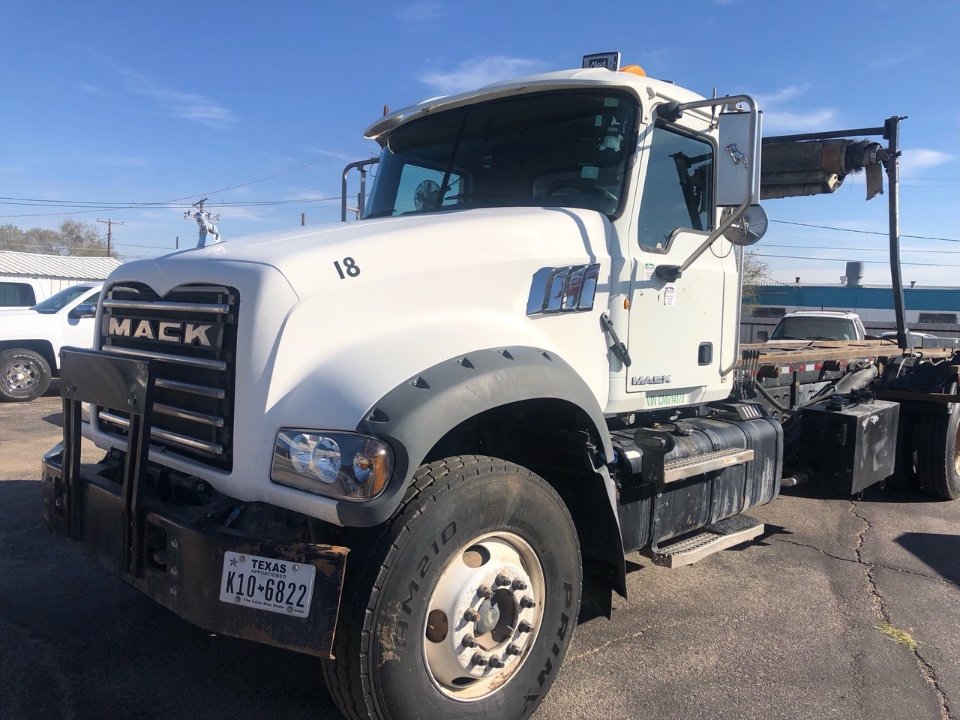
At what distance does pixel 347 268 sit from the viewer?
282 cm

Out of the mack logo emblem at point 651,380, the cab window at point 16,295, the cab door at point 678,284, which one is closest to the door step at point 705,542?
the cab door at point 678,284

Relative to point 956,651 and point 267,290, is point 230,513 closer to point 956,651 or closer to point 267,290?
point 267,290

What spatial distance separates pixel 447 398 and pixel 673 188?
2.20m

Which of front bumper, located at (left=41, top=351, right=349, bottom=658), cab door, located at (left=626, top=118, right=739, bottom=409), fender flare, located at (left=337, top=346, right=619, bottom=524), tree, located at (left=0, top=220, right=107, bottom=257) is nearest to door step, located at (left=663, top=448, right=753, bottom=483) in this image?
cab door, located at (left=626, top=118, right=739, bottom=409)

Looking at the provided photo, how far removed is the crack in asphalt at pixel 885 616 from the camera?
11.1ft

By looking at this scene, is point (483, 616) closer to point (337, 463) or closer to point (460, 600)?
point (460, 600)

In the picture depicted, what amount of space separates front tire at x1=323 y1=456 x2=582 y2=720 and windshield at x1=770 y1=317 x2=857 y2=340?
10789 millimetres

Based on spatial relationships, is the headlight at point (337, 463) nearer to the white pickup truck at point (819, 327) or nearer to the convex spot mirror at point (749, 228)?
the convex spot mirror at point (749, 228)

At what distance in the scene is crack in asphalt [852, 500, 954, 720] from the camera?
3.38 metres

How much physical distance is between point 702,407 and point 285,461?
3101 millimetres

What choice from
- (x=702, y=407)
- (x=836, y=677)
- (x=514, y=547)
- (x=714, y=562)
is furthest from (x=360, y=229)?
(x=714, y=562)

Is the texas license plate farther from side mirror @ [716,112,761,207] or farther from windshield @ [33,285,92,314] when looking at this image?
windshield @ [33,285,92,314]

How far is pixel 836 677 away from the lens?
3.56 meters

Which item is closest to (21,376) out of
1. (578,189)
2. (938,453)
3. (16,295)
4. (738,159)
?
(16,295)
